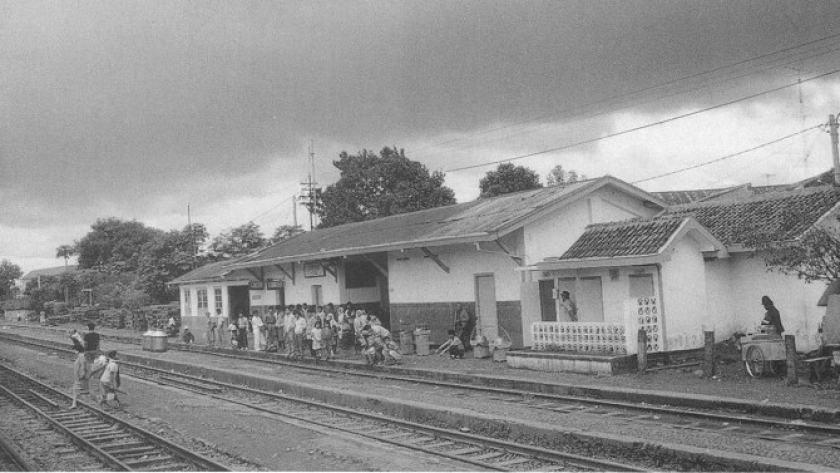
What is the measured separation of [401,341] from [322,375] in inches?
131

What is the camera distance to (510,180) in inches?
1941

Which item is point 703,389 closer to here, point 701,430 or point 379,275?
point 701,430

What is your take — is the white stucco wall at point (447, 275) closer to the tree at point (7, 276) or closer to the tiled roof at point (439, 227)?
the tiled roof at point (439, 227)

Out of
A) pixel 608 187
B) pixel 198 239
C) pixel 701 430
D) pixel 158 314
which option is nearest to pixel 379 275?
pixel 608 187

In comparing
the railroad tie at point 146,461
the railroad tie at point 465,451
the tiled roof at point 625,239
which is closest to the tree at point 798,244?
the tiled roof at point 625,239

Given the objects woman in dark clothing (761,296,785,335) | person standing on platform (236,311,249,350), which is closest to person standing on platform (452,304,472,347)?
woman in dark clothing (761,296,785,335)

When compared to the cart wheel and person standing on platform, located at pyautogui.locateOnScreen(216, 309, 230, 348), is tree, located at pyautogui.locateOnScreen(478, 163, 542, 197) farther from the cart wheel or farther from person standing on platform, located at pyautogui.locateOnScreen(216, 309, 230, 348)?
the cart wheel

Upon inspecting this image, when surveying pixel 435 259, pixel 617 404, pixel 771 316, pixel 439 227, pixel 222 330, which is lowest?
pixel 617 404

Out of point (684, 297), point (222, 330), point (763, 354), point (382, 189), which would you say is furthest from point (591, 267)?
point (382, 189)

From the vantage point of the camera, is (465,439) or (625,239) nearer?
(465,439)

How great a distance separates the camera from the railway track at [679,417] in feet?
32.7

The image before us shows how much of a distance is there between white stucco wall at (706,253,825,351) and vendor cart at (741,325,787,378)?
278cm

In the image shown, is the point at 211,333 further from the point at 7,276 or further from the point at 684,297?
the point at 7,276

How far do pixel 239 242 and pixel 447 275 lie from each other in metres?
34.0
